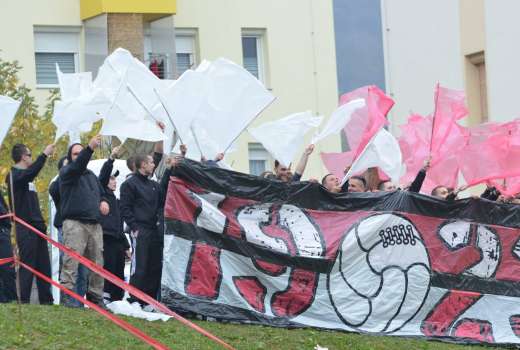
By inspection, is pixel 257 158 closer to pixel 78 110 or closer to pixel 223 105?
pixel 223 105

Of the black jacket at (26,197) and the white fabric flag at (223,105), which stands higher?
the white fabric flag at (223,105)

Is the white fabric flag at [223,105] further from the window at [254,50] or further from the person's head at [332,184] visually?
the window at [254,50]

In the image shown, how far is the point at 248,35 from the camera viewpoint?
32.8m

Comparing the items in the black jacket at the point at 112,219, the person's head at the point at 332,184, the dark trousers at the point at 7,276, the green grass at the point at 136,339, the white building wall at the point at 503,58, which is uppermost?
the white building wall at the point at 503,58

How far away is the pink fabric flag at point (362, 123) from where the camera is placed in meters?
16.1

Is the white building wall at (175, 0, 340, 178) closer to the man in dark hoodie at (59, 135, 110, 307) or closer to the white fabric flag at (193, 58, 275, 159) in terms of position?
the white fabric flag at (193, 58, 275, 159)

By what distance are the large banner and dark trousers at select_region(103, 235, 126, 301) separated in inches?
60.6

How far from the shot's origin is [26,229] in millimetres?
15508

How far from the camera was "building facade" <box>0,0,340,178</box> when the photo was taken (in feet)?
100

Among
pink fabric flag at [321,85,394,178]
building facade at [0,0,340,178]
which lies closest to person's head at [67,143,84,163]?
pink fabric flag at [321,85,394,178]

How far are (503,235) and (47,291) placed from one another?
5.08 meters

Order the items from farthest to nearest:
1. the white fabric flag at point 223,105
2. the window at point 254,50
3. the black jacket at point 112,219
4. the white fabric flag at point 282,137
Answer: the window at point 254,50
the white fabric flag at point 282,137
the black jacket at point 112,219
the white fabric flag at point 223,105

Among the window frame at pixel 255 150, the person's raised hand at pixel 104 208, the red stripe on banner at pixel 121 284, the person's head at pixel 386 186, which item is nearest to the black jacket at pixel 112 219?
the person's raised hand at pixel 104 208

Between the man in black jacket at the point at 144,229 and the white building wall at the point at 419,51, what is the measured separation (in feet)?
36.3
